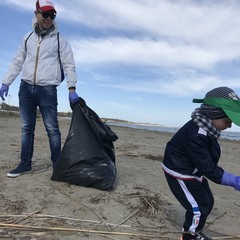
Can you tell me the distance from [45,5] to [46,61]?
0.68 meters

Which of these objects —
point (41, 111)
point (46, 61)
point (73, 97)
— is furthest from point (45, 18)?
point (41, 111)

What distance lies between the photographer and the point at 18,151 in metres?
6.58

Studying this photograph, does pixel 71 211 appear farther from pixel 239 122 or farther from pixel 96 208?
pixel 239 122

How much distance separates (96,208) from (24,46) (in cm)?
240

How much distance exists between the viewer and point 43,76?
4.49 m

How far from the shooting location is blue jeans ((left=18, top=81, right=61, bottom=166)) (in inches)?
177

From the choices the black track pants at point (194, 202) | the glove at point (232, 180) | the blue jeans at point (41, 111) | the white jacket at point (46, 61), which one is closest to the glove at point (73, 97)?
the white jacket at point (46, 61)

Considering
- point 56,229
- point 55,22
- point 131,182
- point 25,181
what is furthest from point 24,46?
point 56,229

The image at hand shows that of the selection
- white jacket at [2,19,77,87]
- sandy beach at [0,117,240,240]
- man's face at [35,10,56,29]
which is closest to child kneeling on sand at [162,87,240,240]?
sandy beach at [0,117,240,240]

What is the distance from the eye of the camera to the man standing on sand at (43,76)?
448 centimetres

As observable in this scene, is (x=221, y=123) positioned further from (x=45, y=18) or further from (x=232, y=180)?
(x=45, y=18)

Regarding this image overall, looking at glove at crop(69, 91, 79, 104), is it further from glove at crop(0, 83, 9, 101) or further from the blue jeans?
glove at crop(0, 83, 9, 101)

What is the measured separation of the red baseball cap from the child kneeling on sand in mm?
2333

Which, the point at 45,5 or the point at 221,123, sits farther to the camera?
the point at 45,5
